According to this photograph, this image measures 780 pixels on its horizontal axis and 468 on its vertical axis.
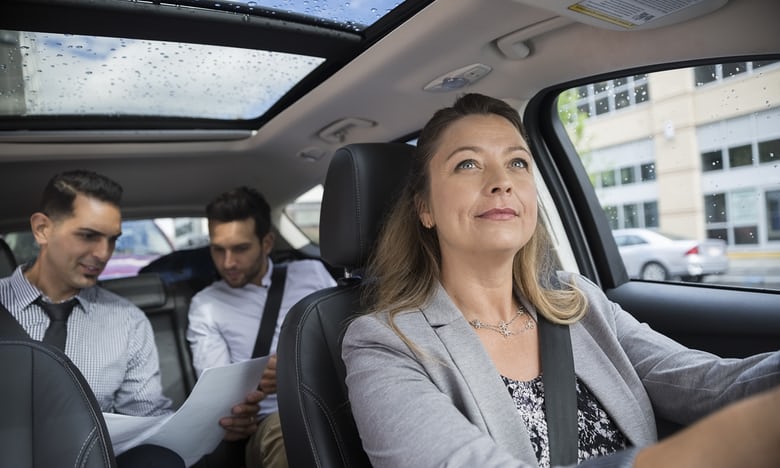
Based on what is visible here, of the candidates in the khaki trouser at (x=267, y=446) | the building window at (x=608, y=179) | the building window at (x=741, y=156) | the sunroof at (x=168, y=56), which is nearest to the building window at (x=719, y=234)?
the building window at (x=741, y=156)

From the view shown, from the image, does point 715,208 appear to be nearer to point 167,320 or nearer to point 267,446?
point 267,446

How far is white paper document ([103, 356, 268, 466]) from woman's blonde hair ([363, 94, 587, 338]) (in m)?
0.53

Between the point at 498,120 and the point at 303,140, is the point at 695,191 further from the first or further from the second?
the point at 303,140

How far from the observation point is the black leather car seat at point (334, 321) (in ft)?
4.64

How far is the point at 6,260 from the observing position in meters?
2.80

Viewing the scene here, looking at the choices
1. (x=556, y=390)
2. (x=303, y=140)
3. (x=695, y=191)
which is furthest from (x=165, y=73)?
(x=695, y=191)

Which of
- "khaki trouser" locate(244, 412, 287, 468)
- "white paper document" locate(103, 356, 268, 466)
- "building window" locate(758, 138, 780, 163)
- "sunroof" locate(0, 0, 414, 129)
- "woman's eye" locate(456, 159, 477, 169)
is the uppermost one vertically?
"sunroof" locate(0, 0, 414, 129)

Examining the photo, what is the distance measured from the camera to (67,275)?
2188 millimetres

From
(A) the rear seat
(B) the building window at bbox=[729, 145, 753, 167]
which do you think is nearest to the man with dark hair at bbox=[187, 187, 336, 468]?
(A) the rear seat

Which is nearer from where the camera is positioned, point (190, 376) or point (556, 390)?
point (556, 390)

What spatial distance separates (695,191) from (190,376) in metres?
2.42

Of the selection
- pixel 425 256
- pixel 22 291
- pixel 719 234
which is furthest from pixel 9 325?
pixel 719 234

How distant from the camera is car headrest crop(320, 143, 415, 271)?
1.67 metres

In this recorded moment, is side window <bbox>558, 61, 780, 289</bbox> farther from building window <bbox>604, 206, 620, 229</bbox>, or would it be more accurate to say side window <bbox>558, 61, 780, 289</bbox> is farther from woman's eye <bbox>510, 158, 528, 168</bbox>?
woman's eye <bbox>510, 158, 528, 168</bbox>
